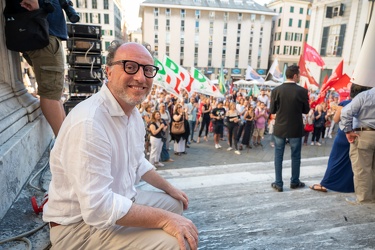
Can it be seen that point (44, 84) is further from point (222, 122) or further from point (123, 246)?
point (222, 122)

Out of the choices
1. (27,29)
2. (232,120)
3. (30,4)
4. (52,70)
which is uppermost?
(30,4)

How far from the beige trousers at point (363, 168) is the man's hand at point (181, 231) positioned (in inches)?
104

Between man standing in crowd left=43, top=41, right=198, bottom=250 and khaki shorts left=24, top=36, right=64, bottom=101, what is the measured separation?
1295mm

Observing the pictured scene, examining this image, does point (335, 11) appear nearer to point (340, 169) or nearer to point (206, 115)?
point (206, 115)

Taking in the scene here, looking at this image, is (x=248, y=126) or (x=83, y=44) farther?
(x=248, y=126)

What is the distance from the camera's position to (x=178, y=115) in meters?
8.87

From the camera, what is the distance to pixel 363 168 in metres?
3.13

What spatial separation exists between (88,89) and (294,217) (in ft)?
13.9

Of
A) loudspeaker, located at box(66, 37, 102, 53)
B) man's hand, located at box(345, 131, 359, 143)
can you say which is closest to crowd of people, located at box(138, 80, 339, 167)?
loudspeaker, located at box(66, 37, 102, 53)

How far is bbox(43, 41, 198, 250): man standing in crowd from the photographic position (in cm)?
131

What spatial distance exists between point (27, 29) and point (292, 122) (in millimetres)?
3522

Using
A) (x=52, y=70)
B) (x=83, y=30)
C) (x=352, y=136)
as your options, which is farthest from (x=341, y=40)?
(x=52, y=70)

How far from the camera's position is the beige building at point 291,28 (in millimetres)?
48812

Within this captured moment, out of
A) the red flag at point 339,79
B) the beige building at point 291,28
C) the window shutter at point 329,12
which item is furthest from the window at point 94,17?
the red flag at point 339,79
